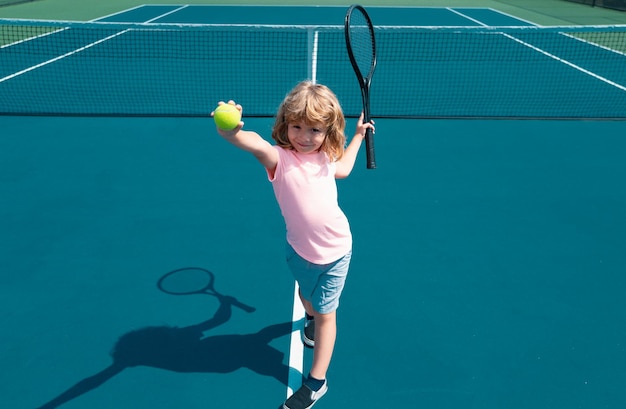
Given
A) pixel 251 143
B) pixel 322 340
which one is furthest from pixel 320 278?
pixel 251 143

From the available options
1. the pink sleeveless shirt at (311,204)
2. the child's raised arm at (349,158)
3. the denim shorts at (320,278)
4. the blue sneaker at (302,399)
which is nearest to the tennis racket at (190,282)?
the blue sneaker at (302,399)

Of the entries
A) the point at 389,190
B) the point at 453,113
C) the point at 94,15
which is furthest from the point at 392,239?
the point at 94,15

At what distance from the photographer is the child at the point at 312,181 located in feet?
7.56

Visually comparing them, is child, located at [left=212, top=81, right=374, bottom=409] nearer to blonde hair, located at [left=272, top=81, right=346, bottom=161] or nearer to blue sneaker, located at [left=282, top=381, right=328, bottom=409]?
blonde hair, located at [left=272, top=81, right=346, bottom=161]

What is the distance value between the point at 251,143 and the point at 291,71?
7942 mm

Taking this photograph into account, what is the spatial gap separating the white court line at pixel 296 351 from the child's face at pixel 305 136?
1.39 m

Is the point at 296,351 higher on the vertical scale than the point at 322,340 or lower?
lower

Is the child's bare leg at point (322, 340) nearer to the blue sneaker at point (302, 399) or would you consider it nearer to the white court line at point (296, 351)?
the blue sneaker at point (302, 399)

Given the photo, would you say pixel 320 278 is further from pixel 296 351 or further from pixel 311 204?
pixel 296 351

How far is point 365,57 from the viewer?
182 inches

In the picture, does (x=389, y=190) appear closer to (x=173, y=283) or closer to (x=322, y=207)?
(x=173, y=283)

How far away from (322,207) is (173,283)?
1.80 m

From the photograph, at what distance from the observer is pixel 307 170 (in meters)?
2.42

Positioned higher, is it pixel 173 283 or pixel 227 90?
pixel 227 90
